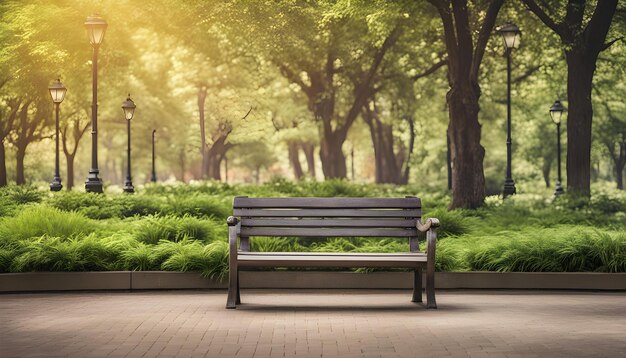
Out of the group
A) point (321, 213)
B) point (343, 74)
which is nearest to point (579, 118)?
point (343, 74)

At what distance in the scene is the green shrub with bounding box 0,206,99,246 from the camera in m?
14.4

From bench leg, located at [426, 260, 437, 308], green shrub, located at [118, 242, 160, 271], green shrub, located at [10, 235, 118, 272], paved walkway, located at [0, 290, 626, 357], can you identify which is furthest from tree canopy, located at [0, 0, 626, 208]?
bench leg, located at [426, 260, 437, 308]

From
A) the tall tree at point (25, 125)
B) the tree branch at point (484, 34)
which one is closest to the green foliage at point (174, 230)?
the tree branch at point (484, 34)

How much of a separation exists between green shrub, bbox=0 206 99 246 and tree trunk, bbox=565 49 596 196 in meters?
16.0

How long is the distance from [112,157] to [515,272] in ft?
261

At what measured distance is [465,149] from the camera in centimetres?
2520

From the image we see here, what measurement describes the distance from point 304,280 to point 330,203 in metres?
1.43

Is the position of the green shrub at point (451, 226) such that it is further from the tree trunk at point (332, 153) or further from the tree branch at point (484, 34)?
the tree trunk at point (332, 153)

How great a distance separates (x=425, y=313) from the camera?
10688 mm

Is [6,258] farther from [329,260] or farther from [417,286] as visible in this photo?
[417,286]

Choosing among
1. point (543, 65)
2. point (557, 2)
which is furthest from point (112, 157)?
point (557, 2)

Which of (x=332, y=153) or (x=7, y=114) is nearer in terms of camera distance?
(x=332, y=153)

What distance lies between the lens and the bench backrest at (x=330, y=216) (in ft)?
38.8

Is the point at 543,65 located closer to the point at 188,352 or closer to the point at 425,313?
the point at 425,313
